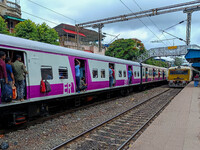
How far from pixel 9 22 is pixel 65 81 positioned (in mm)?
23007

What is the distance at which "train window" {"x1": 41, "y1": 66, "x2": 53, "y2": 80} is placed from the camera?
6488 mm

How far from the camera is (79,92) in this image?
852 centimetres

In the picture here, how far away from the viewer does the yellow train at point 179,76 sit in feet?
70.3

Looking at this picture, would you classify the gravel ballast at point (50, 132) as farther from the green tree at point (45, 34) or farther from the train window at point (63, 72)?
the green tree at point (45, 34)

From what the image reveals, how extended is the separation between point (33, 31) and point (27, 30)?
0.67 meters

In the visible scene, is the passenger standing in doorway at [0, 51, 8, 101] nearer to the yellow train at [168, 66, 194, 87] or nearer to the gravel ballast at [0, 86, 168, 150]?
the gravel ballast at [0, 86, 168, 150]

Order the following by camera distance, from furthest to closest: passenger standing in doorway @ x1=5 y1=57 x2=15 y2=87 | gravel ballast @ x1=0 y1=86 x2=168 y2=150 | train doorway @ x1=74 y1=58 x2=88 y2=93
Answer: train doorway @ x1=74 y1=58 x2=88 y2=93, passenger standing in doorway @ x1=5 y1=57 x2=15 y2=87, gravel ballast @ x1=0 y1=86 x2=168 y2=150

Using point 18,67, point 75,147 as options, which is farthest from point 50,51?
point 75,147

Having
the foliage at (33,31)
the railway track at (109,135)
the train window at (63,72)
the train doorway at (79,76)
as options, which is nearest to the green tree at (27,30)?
the foliage at (33,31)

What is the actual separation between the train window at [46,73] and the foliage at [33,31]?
585 inches

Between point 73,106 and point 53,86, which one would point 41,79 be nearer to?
point 53,86

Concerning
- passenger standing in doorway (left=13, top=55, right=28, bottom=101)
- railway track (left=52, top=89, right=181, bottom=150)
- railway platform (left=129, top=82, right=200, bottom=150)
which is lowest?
railway track (left=52, top=89, right=181, bottom=150)

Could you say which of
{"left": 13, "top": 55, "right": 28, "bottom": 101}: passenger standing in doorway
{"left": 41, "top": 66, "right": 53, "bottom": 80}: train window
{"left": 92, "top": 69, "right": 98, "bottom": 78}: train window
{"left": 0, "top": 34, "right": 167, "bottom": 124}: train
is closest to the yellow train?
{"left": 0, "top": 34, "right": 167, "bottom": 124}: train

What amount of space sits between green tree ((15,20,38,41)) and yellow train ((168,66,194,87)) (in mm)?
17684
